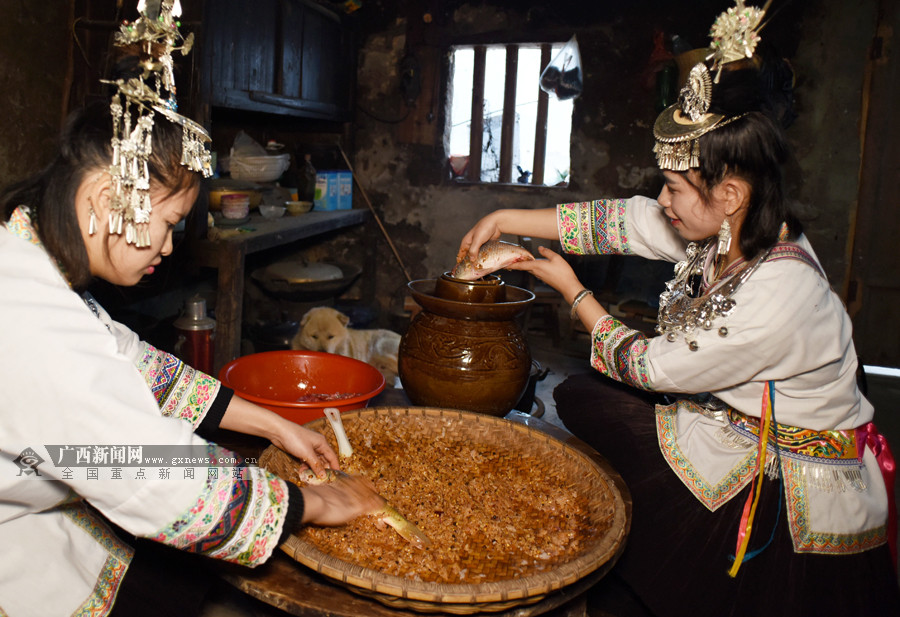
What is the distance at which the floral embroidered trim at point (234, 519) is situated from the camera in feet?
3.50

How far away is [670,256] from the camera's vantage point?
228 centimetres

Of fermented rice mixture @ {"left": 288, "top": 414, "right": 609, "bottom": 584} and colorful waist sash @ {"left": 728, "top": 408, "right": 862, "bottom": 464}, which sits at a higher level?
colorful waist sash @ {"left": 728, "top": 408, "right": 862, "bottom": 464}

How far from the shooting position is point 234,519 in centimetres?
110

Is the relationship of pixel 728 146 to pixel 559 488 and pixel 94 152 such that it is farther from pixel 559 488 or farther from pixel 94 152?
pixel 94 152

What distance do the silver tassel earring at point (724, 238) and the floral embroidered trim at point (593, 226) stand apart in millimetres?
A: 586

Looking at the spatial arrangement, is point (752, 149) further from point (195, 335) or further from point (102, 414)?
point (195, 335)

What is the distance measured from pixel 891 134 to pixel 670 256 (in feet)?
11.4

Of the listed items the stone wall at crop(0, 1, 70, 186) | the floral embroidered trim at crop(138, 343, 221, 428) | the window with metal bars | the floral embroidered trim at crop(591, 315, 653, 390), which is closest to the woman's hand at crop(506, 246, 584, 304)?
the floral embroidered trim at crop(591, 315, 653, 390)

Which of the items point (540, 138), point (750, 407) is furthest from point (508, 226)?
point (540, 138)

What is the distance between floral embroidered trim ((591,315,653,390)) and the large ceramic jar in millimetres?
219

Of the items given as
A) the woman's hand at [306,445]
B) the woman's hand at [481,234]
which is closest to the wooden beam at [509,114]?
the woman's hand at [481,234]

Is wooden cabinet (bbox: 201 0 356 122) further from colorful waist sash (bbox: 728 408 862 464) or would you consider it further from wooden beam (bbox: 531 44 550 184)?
colorful waist sash (bbox: 728 408 862 464)

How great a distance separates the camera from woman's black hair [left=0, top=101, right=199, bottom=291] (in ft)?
3.73

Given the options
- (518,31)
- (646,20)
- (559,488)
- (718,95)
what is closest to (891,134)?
(646,20)
